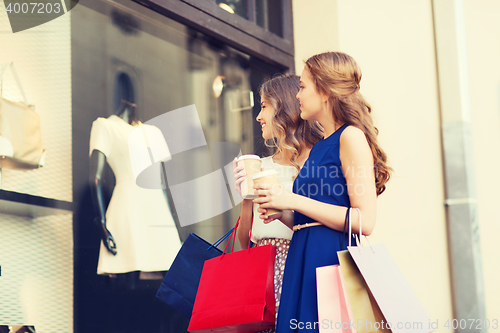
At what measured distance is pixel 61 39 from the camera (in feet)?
8.00

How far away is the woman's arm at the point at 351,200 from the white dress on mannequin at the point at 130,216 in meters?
1.25

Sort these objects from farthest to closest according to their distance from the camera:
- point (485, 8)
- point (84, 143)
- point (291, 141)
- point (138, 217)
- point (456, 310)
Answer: point (485, 8) < point (456, 310) < point (138, 217) < point (84, 143) < point (291, 141)

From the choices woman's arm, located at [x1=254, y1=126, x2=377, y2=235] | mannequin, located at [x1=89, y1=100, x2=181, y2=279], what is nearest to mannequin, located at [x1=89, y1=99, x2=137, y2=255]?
mannequin, located at [x1=89, y1=100, x2=181, y2=279]

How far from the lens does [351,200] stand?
1.49m

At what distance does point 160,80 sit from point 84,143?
65cm

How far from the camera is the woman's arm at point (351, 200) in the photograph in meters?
1.47

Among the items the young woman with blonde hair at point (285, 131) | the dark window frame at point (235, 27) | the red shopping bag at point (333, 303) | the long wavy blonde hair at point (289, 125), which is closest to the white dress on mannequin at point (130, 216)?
the dark window frame at point (235, 27)

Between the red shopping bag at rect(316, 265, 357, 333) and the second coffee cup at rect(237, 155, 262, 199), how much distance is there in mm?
341

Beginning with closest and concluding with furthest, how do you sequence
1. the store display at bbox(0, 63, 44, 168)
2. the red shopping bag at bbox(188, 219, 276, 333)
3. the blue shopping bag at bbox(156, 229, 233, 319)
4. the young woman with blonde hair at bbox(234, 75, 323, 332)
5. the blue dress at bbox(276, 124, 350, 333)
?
1. the blue dress at bbox(276, 124, 350, 333)
2. the red shopping bag at bbox(188, 219, 276, 333)
3. the blue shopping bag at bbox(156, 229, 233, 319)
4. the young woman with blonde hair at bbox(234, 75, 323, 332)
5. the store display at bbox(0, 63, 44, 168)

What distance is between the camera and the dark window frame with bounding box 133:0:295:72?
2.81 metres

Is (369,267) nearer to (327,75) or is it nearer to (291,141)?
(327,75)

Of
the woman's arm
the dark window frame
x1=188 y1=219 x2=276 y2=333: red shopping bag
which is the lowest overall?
x1=188 y1=219 x2=276 y2=333: red shopping bag

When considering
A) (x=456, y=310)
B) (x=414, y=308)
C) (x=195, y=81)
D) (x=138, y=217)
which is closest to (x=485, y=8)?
(x=456, y=310)

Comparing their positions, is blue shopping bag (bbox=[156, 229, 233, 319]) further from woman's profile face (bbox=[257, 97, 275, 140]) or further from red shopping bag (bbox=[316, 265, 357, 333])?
red shopping bag (bbox=[316, 265, 357, 333])
